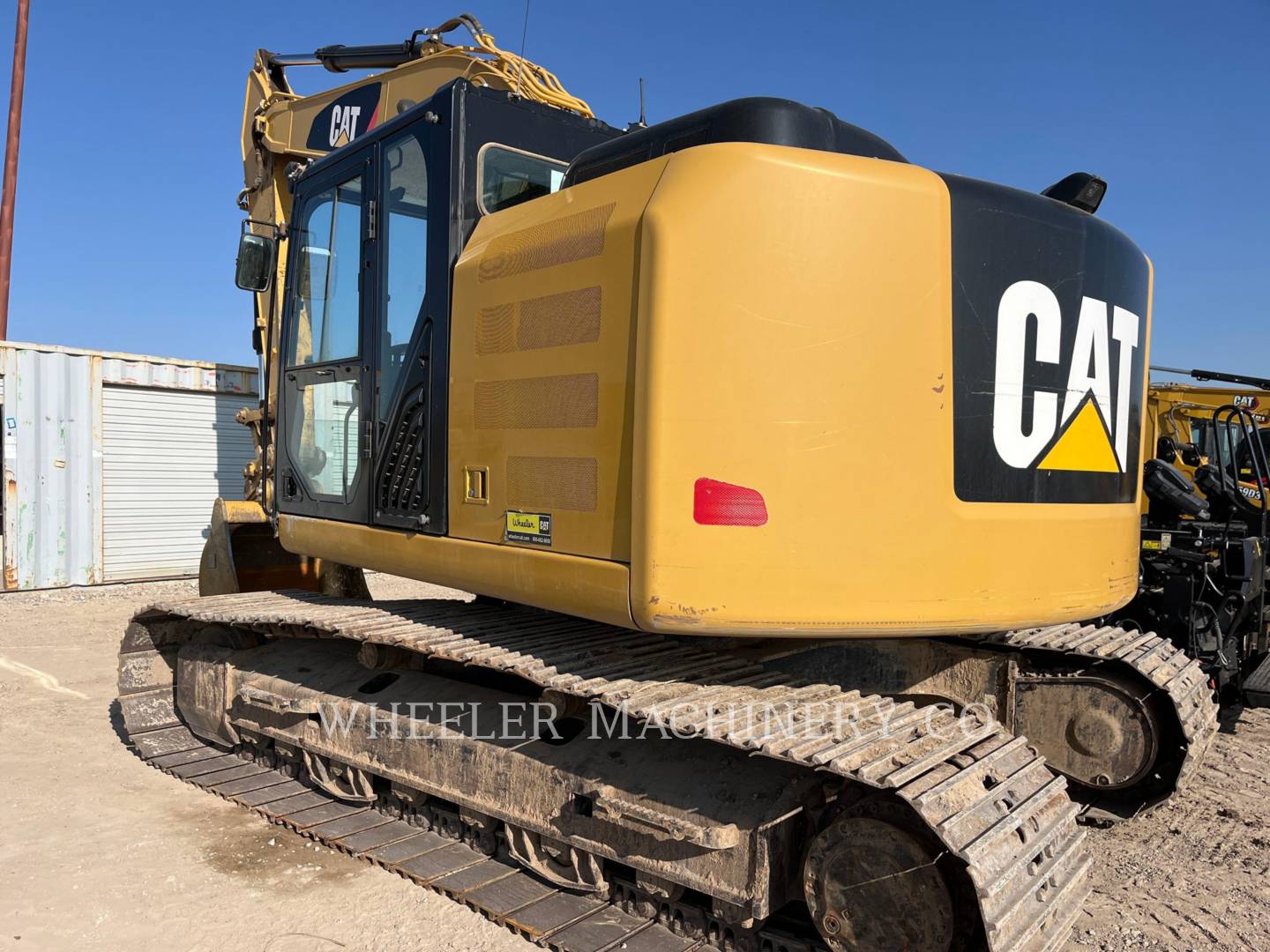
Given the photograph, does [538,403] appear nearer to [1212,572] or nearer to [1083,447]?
[1083,447]

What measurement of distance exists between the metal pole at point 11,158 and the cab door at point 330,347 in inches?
400

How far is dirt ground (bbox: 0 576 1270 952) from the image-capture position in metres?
3.31

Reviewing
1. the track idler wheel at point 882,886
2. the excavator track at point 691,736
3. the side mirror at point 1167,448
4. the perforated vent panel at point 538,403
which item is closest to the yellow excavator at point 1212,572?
the side mirror at point 1167,448

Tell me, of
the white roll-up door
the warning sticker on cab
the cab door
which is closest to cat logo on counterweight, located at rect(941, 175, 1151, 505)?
the warning sticker on cab

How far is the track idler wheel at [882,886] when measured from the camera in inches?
100

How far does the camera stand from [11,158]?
496 inches

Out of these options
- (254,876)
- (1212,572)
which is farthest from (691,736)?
(1212,572)

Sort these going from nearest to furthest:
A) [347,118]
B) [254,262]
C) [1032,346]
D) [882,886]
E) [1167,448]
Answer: [882,886], [1032,346], [254,262], [347,118], [1167,448]

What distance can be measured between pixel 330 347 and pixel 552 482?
1.84 m

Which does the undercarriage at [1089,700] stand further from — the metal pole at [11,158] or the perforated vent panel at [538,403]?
the metal pole at [11,158]

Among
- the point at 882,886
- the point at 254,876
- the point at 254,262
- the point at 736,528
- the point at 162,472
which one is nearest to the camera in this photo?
the point at 882,886

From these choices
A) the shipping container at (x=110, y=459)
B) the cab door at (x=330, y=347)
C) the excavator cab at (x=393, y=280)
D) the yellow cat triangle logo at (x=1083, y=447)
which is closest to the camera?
the yellow cat triangle logo at (x=1083, y=447)

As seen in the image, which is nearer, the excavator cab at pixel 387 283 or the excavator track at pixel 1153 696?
the excavator cab at pixel 387 283

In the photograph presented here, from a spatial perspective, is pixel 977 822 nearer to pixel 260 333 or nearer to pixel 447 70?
pixel 447 70
